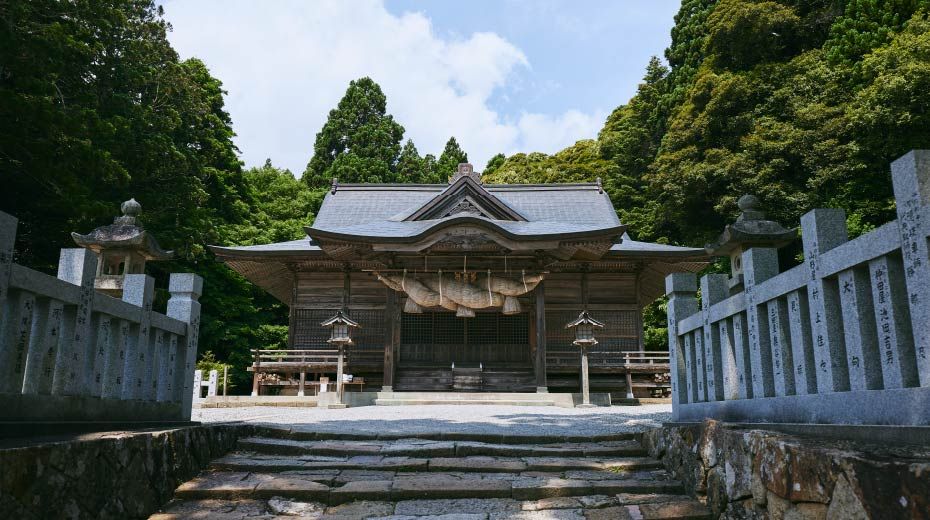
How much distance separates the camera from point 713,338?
5.65 metres

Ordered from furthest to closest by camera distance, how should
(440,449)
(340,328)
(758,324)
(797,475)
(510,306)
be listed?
(510,306)
(340,328)
(440,449)
(758,324)
(797,475)

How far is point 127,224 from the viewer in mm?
9500

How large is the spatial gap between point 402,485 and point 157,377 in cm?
268

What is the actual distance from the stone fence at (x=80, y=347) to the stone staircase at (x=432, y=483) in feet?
3.01

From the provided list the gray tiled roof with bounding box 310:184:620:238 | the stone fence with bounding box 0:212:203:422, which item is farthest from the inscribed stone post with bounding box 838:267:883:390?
the gray tiled roof with bounding box 310:184:620:238

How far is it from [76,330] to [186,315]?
2.02 m

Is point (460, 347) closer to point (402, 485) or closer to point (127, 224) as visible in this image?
point (127, 224)

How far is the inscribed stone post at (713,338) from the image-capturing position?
18.4 ft

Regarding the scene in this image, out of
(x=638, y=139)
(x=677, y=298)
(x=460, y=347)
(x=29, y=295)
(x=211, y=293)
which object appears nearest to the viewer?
(x=29, y=295)

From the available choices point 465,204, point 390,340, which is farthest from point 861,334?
point 465,204

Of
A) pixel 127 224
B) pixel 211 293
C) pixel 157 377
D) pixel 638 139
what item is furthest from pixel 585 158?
pixel 157 377

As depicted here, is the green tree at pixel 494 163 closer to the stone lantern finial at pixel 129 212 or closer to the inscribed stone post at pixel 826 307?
the stone lantern finial at pixel 129 212

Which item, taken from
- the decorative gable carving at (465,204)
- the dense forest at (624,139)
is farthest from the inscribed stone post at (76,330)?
the decorative gable carving at (465,204)

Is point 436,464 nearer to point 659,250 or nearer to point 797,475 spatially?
point 797,475
